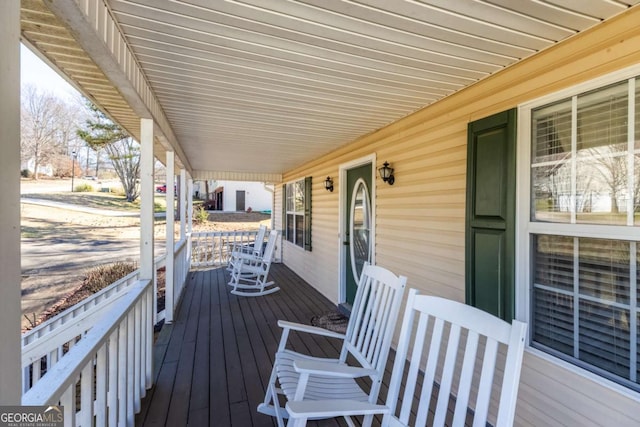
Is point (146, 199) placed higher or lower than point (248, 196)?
lower

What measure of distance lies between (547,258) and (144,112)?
2854 mm

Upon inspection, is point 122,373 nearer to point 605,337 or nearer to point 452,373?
point 452,373

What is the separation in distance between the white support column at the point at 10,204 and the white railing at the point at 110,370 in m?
0.29

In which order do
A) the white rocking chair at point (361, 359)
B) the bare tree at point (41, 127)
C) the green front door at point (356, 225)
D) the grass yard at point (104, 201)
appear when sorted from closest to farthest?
1. the white rocking chair at point (361, 359)
2. the bare tree at point (41, 127)
3. the green front door at point (356, 225)
4. the grass yard at point (104, 201)

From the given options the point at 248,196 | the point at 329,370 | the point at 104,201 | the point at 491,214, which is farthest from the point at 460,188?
the point at 248,196

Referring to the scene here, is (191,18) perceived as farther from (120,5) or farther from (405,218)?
(405,218)

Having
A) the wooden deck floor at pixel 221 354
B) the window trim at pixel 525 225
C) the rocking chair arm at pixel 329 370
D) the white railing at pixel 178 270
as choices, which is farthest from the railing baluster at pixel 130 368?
the window trim at pixel 525 225

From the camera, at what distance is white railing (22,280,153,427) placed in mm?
1140

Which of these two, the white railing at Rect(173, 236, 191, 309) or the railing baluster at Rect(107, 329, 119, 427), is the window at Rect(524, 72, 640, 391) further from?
the white railing at Rect(173, 236, 191, 309)

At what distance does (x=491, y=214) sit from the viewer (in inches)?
84.8

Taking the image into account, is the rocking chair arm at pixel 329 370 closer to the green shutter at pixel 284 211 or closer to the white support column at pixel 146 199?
the white support column at pixel 146 199

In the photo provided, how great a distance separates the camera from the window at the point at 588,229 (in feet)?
4.86

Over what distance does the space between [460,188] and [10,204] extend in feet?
8.26

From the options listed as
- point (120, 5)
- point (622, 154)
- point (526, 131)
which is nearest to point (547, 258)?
point (622, 154)
